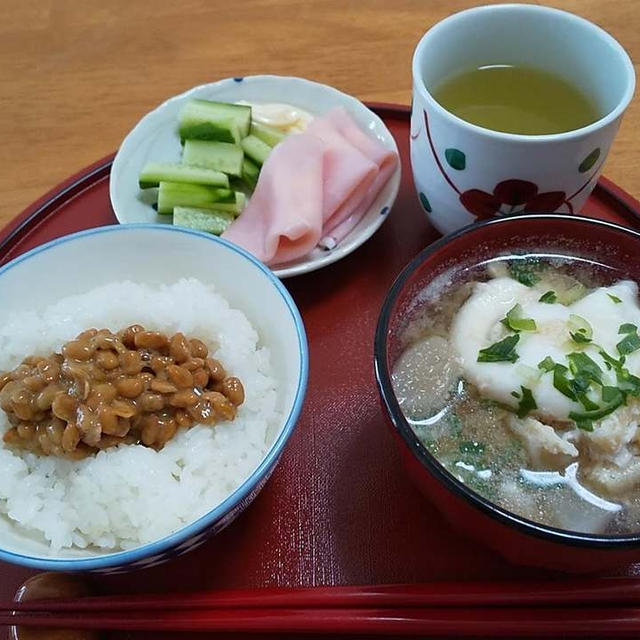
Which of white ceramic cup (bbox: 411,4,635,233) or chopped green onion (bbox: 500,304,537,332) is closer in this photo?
chopped green onion (bbox: 500,304,537,332)

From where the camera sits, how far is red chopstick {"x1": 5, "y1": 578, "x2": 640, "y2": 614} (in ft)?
3.92

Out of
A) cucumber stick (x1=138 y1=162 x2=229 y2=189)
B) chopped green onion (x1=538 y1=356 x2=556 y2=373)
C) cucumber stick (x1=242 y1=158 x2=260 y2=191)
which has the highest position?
chopped green onion (x1=538 y1=356 x2=556 y2=373)

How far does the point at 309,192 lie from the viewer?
1.90 m

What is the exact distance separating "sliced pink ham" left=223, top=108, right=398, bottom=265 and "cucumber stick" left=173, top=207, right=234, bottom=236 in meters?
0.03

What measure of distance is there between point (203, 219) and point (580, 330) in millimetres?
Result: 1035

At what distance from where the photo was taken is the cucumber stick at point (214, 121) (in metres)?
2.04

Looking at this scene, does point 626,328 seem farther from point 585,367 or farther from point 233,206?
point 233,206

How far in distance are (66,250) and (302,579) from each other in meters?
0.91

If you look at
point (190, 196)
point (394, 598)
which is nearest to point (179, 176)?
point (190, 196)

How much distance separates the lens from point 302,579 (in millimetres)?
1372

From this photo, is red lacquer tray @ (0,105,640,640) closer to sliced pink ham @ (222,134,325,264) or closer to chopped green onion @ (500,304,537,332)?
sliced pink ham @ (222,134,325,264)

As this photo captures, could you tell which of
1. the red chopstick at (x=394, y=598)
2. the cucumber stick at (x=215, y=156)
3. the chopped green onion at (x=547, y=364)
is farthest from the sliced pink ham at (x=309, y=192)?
the red chopstick at (x=394, y=598)

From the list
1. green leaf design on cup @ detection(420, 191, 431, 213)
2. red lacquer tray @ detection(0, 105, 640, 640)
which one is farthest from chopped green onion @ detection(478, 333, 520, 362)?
green leaf design on cup @ detection(420, 191, 431, 213)

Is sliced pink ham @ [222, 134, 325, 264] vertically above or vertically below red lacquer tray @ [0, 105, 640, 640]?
above
